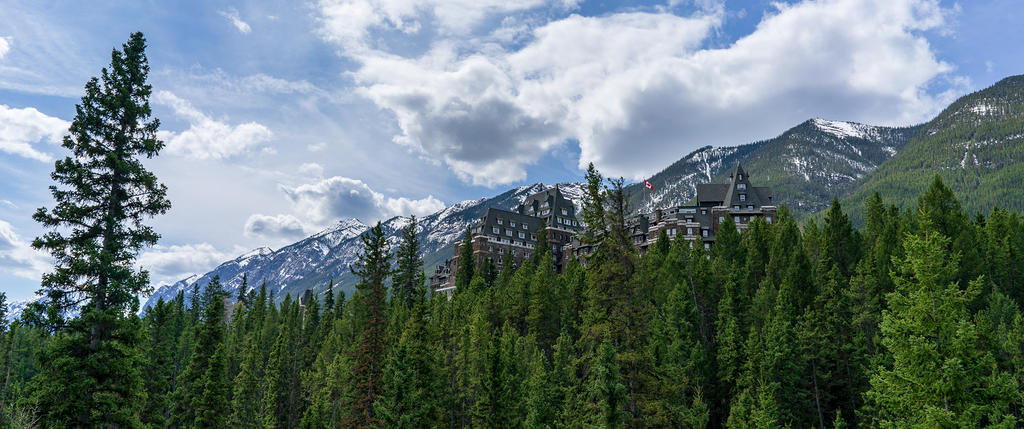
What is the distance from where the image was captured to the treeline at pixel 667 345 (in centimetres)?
2669

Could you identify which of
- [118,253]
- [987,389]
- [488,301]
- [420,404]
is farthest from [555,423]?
[118,253]

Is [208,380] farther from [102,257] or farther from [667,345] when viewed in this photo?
[667,345]

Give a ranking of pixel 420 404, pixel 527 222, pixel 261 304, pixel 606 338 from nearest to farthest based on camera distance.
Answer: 1. pixel 606 338
2. pixel 420 404
3. pixel 261 304
4. pixel 527 222

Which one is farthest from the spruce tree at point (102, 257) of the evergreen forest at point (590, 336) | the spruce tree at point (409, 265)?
the spruce tree at point (409, 265)

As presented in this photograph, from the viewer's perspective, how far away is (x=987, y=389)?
83.4ft

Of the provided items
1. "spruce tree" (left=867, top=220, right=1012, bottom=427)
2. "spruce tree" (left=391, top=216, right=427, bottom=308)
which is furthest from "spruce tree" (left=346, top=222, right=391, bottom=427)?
"spruce tree" (left=867, top=220, right=1012, bottom=427)

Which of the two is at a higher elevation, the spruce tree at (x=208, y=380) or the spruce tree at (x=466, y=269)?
the spruce tree at (x=466, y=269)

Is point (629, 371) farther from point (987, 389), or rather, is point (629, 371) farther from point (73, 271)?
point (73, 271)

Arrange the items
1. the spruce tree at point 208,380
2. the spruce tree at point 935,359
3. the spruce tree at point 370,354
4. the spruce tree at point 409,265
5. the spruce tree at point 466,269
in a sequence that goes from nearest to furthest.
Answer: the spruce tree at point 935,359
the spruce tree at point 370,354
the spruce tree at point 208,380
the spruce tree at point 409,265
the spruce tree at point 466,269

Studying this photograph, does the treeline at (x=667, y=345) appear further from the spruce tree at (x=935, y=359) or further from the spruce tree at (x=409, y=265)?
the spruce tree at (x=409, y=265)

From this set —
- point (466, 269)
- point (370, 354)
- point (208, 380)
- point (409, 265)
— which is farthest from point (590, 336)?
point (466, 269)

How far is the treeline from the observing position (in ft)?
87.6

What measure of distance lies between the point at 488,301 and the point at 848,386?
145 feet

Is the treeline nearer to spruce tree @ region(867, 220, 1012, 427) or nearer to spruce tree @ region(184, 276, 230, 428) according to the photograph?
spruce tree @ region(867, 220, 1012, 427)
